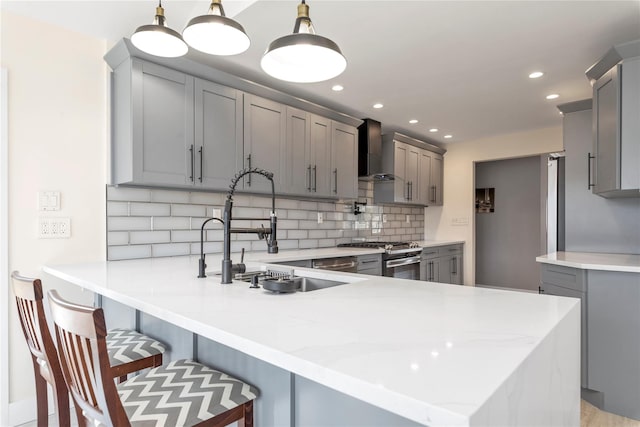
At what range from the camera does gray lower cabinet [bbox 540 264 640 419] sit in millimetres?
2219

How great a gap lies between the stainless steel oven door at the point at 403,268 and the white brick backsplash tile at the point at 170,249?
2049 millimetres

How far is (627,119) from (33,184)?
376cm

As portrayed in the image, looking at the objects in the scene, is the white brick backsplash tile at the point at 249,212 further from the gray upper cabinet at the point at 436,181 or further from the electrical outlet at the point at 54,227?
the gray upper cabinet at the point at 436,181

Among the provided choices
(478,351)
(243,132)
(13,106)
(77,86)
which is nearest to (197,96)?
(243,132)

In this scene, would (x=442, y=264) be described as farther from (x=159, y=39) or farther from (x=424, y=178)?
(x=159, y=39)

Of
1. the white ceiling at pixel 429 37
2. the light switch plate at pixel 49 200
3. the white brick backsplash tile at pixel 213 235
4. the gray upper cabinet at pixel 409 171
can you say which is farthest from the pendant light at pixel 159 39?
the gray upper cabinet at pixel 409 171

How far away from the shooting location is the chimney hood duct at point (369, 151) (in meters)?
4.38

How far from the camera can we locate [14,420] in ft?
7.14

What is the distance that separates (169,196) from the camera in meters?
2.89

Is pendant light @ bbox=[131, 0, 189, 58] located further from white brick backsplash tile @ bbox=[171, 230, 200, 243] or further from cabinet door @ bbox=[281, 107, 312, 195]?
cabinet door @ bbox=[281, 107, 312, 195]

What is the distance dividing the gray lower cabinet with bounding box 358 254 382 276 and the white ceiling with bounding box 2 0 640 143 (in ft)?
5.34

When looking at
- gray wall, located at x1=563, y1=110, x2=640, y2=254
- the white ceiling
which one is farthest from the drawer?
the white ceiling

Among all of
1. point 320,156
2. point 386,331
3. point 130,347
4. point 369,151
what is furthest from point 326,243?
point 386,331

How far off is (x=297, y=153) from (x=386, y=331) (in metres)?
2.82
